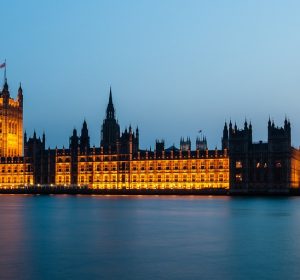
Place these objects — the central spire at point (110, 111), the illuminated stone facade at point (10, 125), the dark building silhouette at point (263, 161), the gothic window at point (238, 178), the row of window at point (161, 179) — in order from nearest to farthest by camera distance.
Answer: the dark building silhouette at point (263, 161)
the gothic window at point (238, 178)
the row of window at point (161, 179)
the central spire at point (110, 111)
the illuminated stone facade at point (10, 125)

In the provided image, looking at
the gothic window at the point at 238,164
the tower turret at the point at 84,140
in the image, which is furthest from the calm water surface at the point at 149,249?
the tower turret at the point at 84,140

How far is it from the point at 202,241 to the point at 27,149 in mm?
116276

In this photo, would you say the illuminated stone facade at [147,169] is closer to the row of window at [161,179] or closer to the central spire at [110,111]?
the row of window at [161,179]

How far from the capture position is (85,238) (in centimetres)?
3888

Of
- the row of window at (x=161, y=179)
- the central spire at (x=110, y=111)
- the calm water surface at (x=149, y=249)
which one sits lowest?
the calm water surface at (x=149, y=249)

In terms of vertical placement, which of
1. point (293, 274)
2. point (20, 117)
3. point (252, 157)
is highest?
point (20, 117)

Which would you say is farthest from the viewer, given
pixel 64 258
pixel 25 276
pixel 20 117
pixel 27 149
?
pixel 20 117

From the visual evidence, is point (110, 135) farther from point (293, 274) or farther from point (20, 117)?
point (293, 274)

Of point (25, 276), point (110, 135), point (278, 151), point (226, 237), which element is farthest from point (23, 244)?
point (110, 135)

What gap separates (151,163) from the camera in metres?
137

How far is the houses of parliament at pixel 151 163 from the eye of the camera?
123 metres

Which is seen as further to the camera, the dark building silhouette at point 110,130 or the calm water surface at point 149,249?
the dark building silhouette at point 110,130

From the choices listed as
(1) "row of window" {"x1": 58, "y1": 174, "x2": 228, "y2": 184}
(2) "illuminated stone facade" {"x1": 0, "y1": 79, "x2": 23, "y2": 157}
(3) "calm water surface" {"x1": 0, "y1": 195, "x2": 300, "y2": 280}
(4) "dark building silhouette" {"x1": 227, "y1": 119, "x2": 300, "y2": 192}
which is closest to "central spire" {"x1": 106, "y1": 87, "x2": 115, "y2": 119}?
(1) "row of window" {"x1": 58, "y1": 174, "x2": 228, "y2": 184}

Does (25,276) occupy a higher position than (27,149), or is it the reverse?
(27,149)
